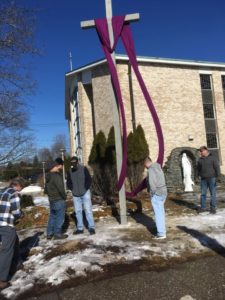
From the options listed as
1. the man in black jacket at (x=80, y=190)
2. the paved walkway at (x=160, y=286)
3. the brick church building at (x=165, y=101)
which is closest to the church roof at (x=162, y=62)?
the brick church building at (x=165, y=101)

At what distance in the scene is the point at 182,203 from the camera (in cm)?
1172

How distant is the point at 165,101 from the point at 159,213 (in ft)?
56.0

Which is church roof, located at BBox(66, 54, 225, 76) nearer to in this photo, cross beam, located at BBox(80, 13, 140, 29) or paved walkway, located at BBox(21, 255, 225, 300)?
cross beam, located at BBox(80, 13, 140, 29)

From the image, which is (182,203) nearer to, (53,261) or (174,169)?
(53,261)

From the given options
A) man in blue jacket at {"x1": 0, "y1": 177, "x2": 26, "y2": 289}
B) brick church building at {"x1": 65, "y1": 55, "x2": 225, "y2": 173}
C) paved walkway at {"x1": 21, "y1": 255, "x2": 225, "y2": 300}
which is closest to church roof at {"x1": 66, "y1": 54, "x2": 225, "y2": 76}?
brick church building at {"x1": 65, "y1": 55, "x2": 225, "y2": 173}

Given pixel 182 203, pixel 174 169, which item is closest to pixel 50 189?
pixel 182 203

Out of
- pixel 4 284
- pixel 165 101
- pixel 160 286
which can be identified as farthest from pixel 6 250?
pixel 165 101

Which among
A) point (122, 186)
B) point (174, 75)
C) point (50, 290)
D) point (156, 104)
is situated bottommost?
point (50, 290)

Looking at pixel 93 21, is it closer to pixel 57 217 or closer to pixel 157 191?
pixel 157 191

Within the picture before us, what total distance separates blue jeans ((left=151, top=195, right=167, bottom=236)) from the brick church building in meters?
14.9

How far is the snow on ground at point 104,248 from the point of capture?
5.30 metres

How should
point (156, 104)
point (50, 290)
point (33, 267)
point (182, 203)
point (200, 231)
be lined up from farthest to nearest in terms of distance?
point (156, 104), point (182, 203), point (200, 231), point (33, 267), point (50, 290)

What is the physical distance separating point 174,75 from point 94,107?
594cm

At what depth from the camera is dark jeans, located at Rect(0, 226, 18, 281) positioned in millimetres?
5156
